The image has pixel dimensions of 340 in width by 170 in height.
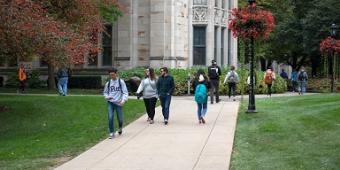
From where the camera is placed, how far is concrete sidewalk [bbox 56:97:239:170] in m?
11.6

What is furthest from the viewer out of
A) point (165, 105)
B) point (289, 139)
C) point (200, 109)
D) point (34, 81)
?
point (34, 81)

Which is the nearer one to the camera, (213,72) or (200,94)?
(200,94)

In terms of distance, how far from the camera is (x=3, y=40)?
1738cm

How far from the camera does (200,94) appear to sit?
18438 millimetres

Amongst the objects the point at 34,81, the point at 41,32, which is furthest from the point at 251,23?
the point at 34,81

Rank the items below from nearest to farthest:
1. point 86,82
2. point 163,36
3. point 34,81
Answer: point 163,36, point 86,82, point 34,81

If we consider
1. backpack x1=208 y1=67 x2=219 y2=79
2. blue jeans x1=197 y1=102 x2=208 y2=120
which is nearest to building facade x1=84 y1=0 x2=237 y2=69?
backpack x1=208 y1=67 x2=219 y2=79

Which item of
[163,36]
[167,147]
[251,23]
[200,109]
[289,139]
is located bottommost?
[167,147]

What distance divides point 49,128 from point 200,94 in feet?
14.8

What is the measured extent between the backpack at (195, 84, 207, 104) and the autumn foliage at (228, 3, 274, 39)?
3.21m

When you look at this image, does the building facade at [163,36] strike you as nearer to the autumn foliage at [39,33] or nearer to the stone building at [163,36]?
the stone building at [163,36]

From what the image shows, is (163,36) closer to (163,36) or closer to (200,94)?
(163,36)

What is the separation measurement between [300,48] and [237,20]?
107 feet

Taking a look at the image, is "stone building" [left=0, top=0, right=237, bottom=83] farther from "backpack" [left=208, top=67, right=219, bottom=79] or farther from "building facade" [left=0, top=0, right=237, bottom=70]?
"backpack" [left=208, top=67, right=219, bottom=79]
